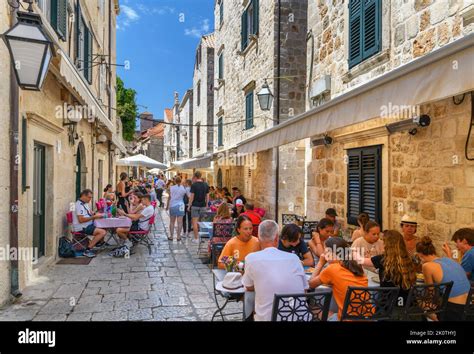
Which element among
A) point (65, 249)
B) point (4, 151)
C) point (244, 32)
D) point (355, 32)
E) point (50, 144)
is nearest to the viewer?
point (4, 151)

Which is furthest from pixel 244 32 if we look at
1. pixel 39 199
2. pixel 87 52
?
pixel 39 199

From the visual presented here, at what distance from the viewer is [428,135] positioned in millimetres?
5133

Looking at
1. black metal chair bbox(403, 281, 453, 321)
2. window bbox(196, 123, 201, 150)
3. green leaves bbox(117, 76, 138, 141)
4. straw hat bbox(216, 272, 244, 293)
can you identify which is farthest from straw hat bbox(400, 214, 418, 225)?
green leaves bbox(117, 76, 138, 141)

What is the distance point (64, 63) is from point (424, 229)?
17.7ft

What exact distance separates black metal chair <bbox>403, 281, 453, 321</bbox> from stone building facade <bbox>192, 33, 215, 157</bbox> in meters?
20.5

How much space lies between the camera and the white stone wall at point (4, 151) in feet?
15.2

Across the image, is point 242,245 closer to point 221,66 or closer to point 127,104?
point 221,66

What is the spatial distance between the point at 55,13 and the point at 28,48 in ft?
10.3

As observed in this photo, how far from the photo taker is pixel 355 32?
696 cm

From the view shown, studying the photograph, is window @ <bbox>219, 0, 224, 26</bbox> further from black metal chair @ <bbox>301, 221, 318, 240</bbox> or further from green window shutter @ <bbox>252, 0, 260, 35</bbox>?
black metal chair @ <bbox>301, 221, 318, 240</bbox>

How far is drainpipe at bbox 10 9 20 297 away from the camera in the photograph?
485 cm

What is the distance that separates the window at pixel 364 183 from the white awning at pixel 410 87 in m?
1.68
